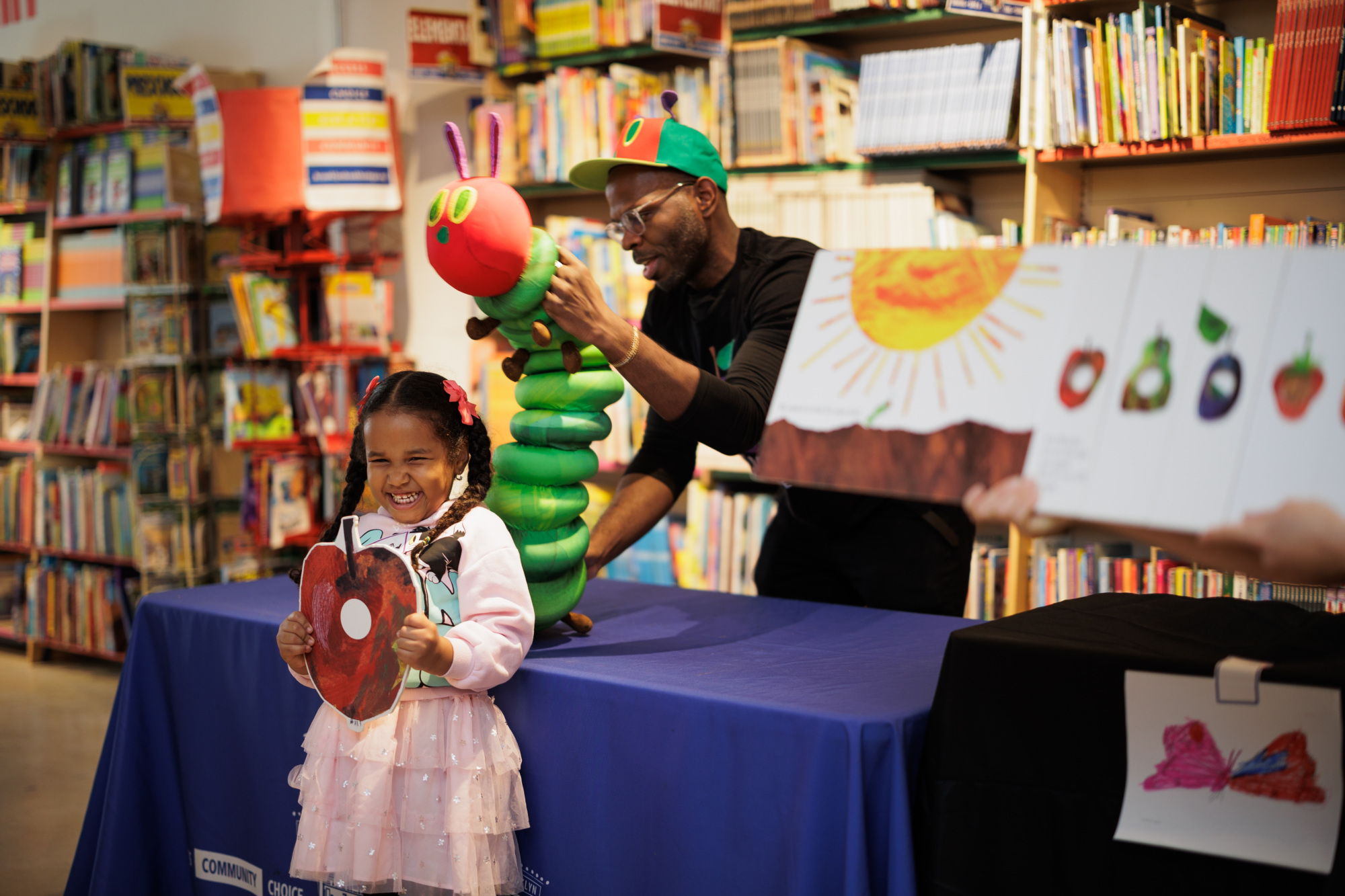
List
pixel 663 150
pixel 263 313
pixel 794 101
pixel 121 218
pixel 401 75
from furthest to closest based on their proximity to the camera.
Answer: pixel 121 218
pixel 401 75
pixel 263 313
pixel 794 101
pixel 663 150

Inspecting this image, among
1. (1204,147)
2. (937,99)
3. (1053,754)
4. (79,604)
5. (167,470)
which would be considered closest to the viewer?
(1053,754)

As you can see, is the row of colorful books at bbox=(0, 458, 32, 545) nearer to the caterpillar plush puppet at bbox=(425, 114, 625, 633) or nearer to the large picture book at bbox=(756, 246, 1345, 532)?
the caterpillar plush puppet at bbox=(425, 114, 625, 633)

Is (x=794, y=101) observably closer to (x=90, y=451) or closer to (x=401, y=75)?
(x=401, y=75)

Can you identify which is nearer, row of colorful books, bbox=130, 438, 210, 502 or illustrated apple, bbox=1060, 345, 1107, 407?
illustrated apple, bbox=1060, 345, 1107, 407

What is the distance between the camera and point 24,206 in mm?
4828

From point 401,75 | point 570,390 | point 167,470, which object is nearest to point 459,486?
point 570,390

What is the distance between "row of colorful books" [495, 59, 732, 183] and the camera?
3.27 m

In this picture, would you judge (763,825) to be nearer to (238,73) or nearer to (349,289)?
(349,289)

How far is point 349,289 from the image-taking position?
3730 millimetres

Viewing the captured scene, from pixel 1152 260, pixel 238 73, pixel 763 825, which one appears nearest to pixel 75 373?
pixel 238 73

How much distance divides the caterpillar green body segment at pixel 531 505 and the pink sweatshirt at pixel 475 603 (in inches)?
4.5

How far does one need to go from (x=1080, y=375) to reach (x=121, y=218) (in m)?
4.45

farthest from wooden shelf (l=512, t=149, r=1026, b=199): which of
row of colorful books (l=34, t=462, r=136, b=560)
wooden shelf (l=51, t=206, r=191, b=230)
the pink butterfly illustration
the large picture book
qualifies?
row of colorful books (l=34, t=462, r=136, b=560)

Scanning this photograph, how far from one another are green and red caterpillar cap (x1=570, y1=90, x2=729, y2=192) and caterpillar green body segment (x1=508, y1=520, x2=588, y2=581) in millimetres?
665
